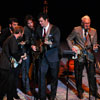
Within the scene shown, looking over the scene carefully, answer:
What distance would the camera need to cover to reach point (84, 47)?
4.95 meters

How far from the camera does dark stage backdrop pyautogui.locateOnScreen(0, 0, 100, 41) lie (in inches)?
539

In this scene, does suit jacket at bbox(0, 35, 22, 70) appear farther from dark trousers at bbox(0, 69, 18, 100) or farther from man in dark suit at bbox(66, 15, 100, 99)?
man in dark suit at bbox(66, 15, 100, 99)

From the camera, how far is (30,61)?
18.5ft

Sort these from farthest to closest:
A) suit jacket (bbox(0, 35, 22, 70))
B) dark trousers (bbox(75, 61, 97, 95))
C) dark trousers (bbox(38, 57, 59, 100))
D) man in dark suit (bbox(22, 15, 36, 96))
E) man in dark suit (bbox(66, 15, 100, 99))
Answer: man in dark suit (bbox(22, 15, 36, 96))
dark trousers (bbox(75, 61, 97, 95))
man in dark suit (bbox(66, 15, 100, 99))
dark trousers (bbox(38, 57, 59, 100))
suit jacket (bbox(0, 35, 22, 70))

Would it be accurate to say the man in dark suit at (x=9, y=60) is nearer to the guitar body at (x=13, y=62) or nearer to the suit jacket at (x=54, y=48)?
the guitar body at (x=13, y=62)

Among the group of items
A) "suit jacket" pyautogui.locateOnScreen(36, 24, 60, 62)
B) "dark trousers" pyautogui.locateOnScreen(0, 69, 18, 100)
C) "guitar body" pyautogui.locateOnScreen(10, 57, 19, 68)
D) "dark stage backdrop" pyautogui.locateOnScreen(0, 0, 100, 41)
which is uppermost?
"dark stage backdrop" pyautogui.locateOnScreen(0, 0, 100, 41)

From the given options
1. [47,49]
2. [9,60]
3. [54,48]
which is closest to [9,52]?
[9,60]

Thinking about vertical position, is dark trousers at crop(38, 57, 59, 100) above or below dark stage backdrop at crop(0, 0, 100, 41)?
below

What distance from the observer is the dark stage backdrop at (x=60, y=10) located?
539 inches

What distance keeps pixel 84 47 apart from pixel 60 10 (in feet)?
34.4

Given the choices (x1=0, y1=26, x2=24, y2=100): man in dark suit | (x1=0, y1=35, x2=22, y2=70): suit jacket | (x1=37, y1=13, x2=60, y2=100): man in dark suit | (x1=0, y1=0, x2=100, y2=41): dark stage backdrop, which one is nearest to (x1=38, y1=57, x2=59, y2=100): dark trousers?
(x1=37, y1=13, x2=60, y2=100): man in dark suit

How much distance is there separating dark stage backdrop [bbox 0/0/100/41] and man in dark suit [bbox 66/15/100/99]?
9202 millimetres

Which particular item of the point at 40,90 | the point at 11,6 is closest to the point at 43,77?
the point at 40,90

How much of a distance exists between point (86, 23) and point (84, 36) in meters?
0.38
